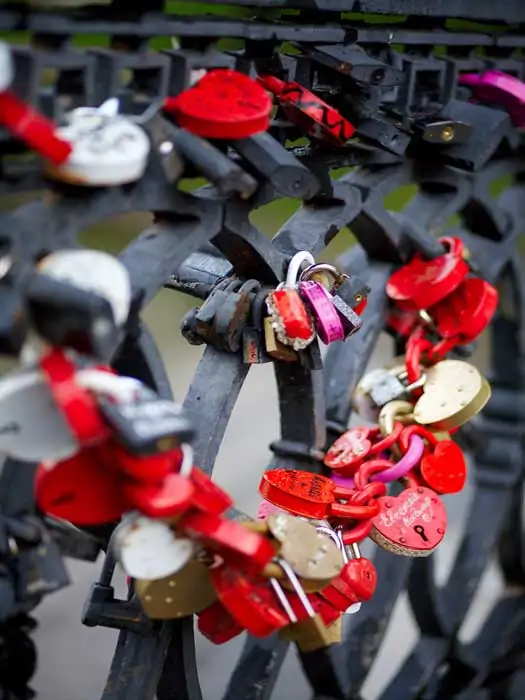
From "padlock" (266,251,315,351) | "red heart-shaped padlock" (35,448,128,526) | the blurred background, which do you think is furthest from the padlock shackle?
the blurred background

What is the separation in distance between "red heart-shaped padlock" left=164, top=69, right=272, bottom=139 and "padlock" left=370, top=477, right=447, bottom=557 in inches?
12.2

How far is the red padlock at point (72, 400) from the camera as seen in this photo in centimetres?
56

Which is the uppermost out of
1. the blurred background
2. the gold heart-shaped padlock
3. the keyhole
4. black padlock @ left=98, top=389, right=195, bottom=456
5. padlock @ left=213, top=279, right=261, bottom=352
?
black padlock @ left=98, top=389, right=195, bottom=456

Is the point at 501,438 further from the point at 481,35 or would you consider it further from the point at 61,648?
the point at 61,648

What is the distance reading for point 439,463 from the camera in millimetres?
856

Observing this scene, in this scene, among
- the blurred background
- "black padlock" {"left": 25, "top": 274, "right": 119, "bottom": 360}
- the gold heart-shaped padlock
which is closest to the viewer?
"black padlock" {"left": 25, "top": 274, "right": 119, "bottom": 360}

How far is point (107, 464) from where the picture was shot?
0.60m

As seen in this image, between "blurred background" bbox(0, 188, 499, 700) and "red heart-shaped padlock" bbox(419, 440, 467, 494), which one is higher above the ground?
"red heart-shaped padlock" bbox(419, 440, 467, 494)

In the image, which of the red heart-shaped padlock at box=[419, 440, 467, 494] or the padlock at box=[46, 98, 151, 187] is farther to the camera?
the red heart-shaped padlock at box=[419, 440, 467, 494]

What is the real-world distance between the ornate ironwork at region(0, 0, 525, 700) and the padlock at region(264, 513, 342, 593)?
0.11 m

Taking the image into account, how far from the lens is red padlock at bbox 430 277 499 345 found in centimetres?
95

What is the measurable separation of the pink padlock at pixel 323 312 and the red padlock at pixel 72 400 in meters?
0.22

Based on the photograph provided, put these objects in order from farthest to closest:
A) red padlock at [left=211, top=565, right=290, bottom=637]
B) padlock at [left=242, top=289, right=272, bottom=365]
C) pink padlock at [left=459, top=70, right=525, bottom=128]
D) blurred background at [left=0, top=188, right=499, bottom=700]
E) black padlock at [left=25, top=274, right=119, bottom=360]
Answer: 1. blurred background at [left=0, top=188, right=499, bottom=700]
2. pink padlock at [left=459, top=70, right=525, bottom=128]
3. padlock at [left=242, top=289, right=272, bottom=365]
4. red padlock at [left=211, top=565, right=290, bottom=637]
5. black padlock at [left=25, top=274, right=119, bottom=360]

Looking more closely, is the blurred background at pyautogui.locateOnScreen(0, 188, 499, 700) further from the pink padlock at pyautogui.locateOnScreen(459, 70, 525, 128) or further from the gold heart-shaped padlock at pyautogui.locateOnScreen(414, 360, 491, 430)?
the pink padlock at pyautogui.locateOnScreen(459, 70, 525, 128)
